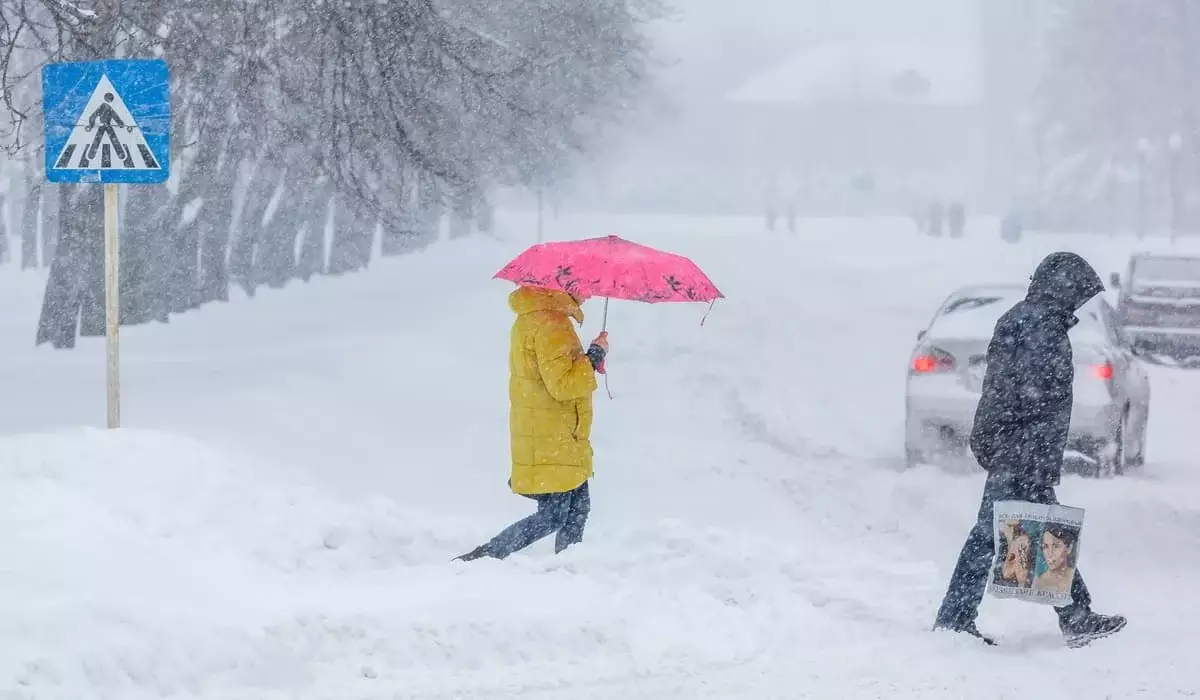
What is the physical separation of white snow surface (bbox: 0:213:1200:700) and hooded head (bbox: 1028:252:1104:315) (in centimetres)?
150

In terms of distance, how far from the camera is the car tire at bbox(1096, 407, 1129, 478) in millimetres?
11281

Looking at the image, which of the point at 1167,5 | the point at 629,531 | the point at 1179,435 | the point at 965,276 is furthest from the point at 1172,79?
the point at 629,531

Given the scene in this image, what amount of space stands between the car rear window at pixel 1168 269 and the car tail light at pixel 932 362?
11.5 m

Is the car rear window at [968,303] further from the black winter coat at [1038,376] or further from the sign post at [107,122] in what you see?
the sign post at [107,122]

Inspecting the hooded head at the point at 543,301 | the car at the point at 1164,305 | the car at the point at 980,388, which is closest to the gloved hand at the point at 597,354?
the hooded head at the point at 543,301

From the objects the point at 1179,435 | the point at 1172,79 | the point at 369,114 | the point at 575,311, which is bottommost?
the point at 1179,435

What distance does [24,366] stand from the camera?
636 inches

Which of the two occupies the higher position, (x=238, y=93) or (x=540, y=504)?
(x=238, y=93)

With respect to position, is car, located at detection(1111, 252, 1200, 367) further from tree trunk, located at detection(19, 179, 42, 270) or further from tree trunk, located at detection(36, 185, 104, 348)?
tree trunk, located at detection(19, 179, 42, 270)

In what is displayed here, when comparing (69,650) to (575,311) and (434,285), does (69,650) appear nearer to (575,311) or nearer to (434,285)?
(575,311)

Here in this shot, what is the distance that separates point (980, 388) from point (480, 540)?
15.0ft

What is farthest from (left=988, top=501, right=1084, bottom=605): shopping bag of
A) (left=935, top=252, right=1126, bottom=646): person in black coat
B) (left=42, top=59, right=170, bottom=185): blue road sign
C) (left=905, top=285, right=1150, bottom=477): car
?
(left=42, top=59, right=170, bottom=185): blue road sign

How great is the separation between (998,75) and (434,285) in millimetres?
67099

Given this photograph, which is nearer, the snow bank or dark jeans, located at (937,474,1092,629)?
the snow bank
